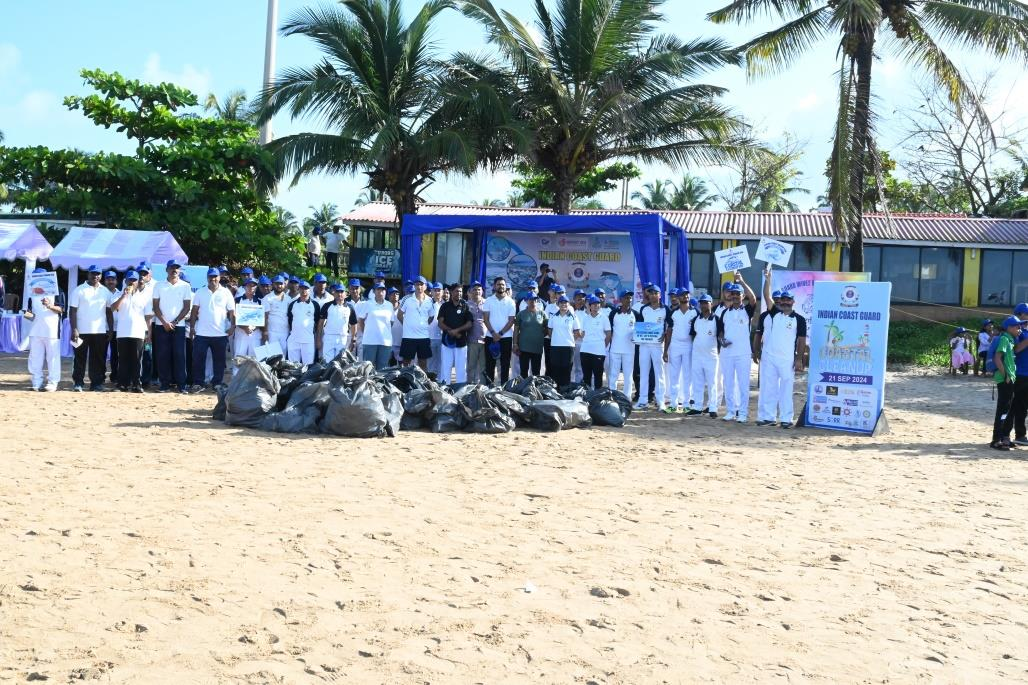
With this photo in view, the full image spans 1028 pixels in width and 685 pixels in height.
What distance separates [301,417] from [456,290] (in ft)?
14.7

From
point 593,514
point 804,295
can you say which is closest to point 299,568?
point 593,514

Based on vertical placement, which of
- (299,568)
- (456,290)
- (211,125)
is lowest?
(299,568)

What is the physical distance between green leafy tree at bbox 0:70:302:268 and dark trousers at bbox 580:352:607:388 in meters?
Result: 9.55

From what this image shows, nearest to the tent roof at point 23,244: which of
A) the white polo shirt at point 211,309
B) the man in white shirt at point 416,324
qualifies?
the white polo shirt at point 211,309

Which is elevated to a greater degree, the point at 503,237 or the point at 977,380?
the point at 503,237

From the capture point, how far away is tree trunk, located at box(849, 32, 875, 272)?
55.8 feet

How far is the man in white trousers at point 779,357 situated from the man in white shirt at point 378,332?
531cm

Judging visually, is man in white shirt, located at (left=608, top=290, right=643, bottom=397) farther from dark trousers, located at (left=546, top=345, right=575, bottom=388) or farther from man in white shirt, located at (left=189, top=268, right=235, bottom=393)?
man in white shirt, located at (left=189, top=268, right=235, bottom=393)

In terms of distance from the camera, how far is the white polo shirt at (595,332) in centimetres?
1452

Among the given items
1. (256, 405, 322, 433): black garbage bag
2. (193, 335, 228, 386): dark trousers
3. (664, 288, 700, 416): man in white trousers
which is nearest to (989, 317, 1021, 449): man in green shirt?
(664, 288, 700, 416): man in white trousers

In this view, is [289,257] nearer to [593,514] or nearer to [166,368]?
[166,368]

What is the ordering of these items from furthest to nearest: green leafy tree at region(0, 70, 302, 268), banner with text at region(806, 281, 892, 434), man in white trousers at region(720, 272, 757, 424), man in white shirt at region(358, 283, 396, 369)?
green leafy tree at region(0, 70, 302, 268) < man in white shirt at region(358, 283, 396, 369) < man in white trousers at region(720, 272, 757, 424) < banner with text at region(806, 281, 892, 434)

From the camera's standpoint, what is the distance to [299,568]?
5.82 metres

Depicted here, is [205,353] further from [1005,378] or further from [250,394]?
[1005,378]
